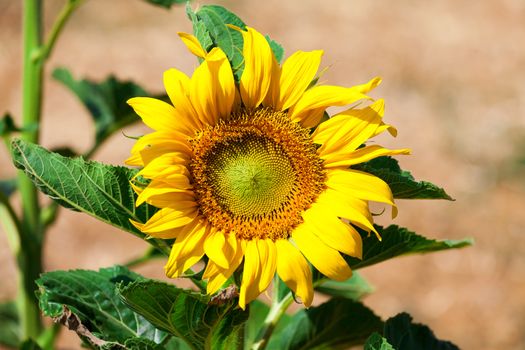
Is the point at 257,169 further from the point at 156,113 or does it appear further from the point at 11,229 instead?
the point at 11,229

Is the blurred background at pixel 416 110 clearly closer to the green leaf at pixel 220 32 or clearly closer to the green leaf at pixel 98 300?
the green leaf at pixel 98 300

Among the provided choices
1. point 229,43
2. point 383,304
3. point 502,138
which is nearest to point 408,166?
point 502,138

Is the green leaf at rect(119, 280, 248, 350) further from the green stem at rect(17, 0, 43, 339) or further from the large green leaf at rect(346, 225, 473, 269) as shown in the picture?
the green stem at rect(17, 0, 43, 339)

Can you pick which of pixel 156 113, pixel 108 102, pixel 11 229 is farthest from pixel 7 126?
pixel 156 113

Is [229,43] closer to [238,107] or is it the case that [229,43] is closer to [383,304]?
[238,107]

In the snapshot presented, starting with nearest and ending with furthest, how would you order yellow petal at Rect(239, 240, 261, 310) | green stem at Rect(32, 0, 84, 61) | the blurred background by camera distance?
yellow petal at Rect(239, 240, 261, 310) → green stem at Rect(32, 0, 84, 61) → the blurred background

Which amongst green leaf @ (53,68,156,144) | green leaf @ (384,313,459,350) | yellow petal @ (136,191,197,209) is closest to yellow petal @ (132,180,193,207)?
yellow petal @ (136,191,197,209)

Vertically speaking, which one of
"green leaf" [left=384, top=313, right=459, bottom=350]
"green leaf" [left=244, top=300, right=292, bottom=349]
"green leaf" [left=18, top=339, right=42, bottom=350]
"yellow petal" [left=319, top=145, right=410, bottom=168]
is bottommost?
"green leaf" [left=18, top=339, right=42, bottom=350]

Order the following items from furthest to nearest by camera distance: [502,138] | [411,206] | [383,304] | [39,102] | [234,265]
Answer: [502,138]
[411,206]
[383,304]
[39,102]
[234,265]
